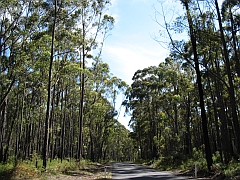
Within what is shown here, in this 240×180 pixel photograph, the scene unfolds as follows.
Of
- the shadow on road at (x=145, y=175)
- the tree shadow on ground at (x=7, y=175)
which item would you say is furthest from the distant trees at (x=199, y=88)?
the tree shadow on ground at (x=7, y=175)

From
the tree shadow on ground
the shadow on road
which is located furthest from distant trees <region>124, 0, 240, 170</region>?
the tree shadow on ground

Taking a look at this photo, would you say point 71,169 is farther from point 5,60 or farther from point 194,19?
point 194,19

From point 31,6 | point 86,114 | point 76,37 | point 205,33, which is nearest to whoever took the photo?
point 205,33

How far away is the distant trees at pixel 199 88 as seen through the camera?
54.8ft

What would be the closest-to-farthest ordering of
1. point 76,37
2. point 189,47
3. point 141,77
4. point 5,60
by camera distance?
point 5,60 → point 76,37 → point 189,47 → point 141,77

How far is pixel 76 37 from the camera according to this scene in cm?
2098

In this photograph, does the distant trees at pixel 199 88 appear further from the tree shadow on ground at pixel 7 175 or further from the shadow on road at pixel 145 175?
the tree shadow on ground at pixel 7 175

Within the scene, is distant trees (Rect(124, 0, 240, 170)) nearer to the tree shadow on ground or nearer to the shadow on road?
the shadow on road

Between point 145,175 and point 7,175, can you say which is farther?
point 145,175

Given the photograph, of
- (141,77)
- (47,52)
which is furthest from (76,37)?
(141,77)

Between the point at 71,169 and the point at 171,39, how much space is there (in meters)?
12.5

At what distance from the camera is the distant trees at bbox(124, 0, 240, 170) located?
658 inches

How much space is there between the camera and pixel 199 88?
16.4 metres

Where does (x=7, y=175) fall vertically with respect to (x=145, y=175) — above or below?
above
